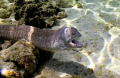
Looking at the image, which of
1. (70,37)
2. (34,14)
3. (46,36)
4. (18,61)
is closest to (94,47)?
(70,37)

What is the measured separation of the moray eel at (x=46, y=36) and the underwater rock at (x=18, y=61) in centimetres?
34

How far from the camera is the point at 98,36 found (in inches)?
159

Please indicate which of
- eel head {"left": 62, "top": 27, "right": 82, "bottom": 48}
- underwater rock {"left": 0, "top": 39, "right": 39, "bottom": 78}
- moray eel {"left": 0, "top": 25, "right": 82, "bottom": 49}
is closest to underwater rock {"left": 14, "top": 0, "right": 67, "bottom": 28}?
moray eel {"left": 0, "top": 25, "right": 82, "bottom": 49}

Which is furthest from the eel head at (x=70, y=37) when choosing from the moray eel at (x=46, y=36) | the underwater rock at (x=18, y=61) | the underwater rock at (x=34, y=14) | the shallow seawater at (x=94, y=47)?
the underwater rock at (x=34, y=14)

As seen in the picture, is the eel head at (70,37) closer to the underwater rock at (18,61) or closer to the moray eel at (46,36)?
the moray eel at (46,36)

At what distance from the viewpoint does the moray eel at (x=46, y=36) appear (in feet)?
9.00

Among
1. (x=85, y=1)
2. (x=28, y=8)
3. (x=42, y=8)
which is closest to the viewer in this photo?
(x=28, y=8)

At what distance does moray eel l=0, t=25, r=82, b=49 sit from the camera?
2742mm

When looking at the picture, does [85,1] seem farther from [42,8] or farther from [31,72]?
[31,72]

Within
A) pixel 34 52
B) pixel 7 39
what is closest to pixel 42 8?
pixel 7 39

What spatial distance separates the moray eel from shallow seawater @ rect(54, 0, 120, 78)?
0.56m

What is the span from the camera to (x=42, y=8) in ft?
15.0

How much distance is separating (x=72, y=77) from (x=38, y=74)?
2.45 ft

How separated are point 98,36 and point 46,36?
6.04 ft
